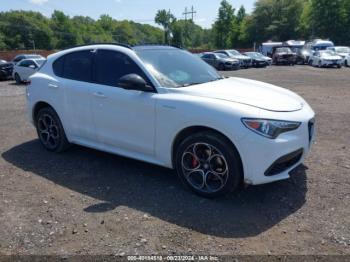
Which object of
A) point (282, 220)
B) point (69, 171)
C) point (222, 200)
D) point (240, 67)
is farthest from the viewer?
point (240, 67)

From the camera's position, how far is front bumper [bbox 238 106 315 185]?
385 centimetres

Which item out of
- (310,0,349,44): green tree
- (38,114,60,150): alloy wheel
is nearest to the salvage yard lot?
(38,114,60,150): alloy wheel

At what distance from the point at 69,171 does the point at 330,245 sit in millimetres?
3577

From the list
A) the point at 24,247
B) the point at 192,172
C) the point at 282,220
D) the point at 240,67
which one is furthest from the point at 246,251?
the point at 240,67

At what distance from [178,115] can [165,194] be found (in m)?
0.99

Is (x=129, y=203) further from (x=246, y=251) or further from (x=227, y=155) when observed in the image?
(x=246, y=251)

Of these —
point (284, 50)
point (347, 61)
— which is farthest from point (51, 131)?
point (284, 50)

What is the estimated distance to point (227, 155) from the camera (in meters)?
4.02

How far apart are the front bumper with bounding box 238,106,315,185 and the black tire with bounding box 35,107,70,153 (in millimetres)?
3201

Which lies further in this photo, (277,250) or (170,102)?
(170,102)

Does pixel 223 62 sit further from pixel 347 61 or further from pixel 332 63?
pixel 347 61

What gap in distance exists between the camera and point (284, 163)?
4152mm

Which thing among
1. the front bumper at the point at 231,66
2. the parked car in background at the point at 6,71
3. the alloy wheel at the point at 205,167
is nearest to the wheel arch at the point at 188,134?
the alloy wheel at the point at 205,167

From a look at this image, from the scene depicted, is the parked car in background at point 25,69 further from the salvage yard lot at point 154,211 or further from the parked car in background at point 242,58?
the parked car in background at point 242,58
